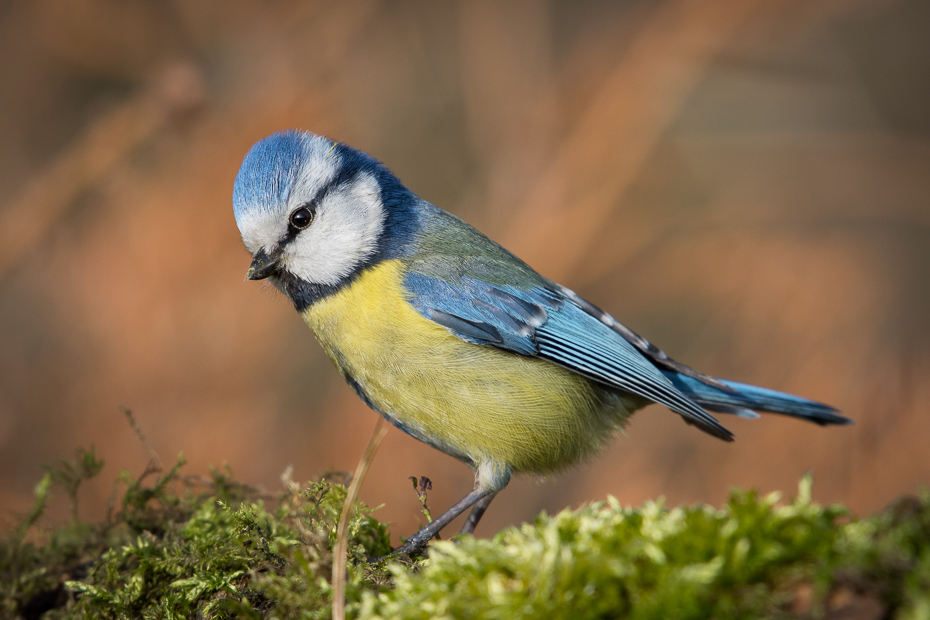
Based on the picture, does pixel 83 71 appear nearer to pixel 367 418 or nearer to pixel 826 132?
pixel 367 418

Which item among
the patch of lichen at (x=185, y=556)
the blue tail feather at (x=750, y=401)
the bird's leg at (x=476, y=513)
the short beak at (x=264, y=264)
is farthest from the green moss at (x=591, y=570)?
the blue tail feather at (x=750, y=401)

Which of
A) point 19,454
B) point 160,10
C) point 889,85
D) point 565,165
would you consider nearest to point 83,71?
point 160,10

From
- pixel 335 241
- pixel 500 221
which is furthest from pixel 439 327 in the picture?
pixel 500 221

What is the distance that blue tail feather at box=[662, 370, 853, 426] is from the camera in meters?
2.36

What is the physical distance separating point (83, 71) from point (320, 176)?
2.90 m

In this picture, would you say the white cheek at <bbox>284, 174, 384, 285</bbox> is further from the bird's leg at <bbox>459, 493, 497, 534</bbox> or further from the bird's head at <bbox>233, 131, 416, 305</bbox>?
the bird's leg at <bbox>459, 493, 497, 534</bbox>

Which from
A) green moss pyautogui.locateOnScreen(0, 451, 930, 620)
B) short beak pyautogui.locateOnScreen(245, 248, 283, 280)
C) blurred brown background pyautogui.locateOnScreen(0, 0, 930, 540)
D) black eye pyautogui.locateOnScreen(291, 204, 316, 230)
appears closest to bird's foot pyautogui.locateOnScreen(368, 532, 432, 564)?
green moss pyautogui.locateOnScreen(0, 451, 930, 620)

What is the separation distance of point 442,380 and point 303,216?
2.36ft

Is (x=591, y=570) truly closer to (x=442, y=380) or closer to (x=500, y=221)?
(x=442, y=380)

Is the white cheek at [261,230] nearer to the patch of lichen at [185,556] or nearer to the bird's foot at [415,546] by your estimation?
the patch of lichen at [185,556]

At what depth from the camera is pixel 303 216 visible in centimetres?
215

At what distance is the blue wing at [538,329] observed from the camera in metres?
2.08

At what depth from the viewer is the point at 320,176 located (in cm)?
221

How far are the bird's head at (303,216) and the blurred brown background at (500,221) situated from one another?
1.67 meters
